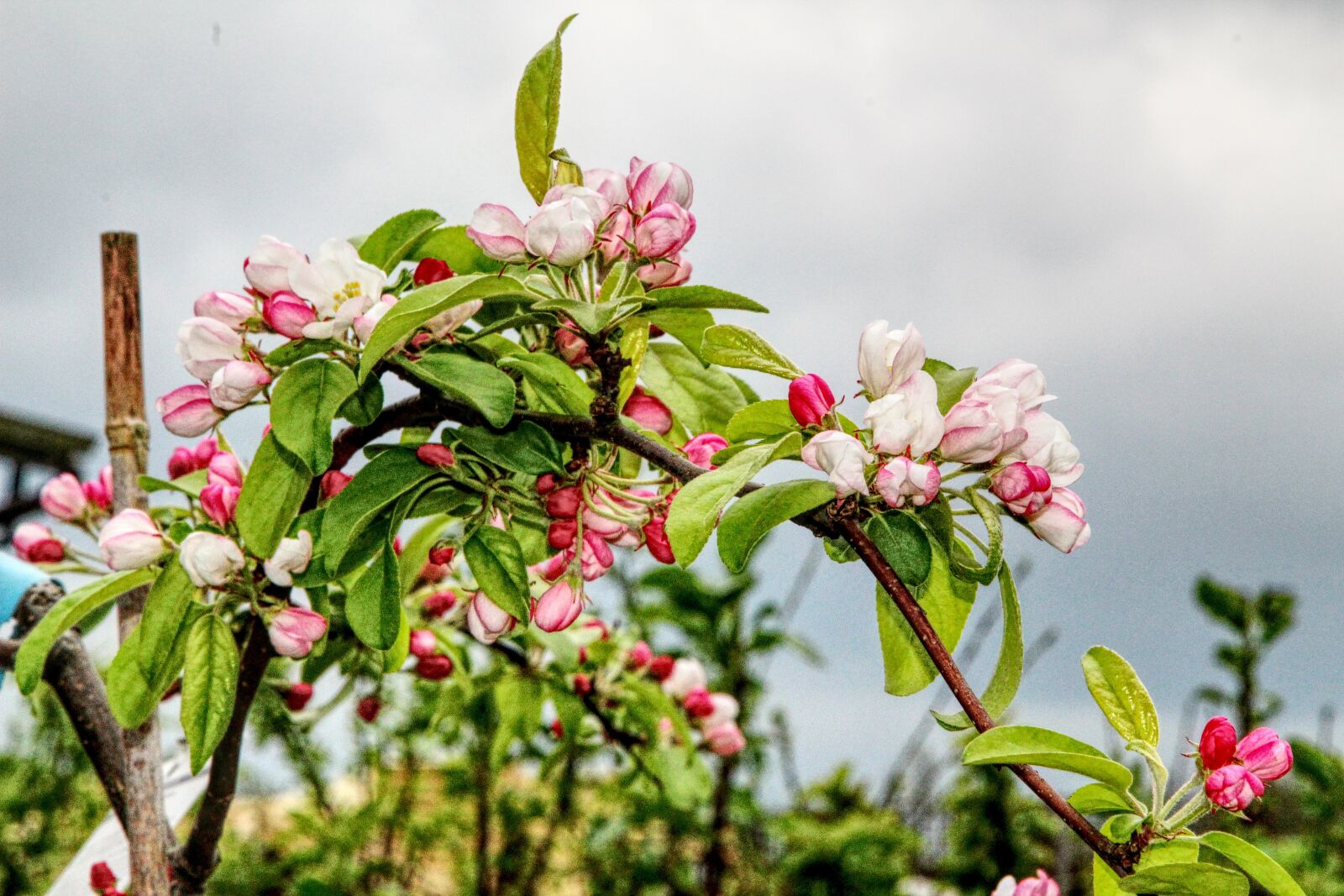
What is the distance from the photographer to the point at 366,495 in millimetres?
820

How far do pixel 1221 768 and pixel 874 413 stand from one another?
0.30 meters

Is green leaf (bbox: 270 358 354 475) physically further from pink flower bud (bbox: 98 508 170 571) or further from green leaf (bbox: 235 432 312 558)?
pink flower bud (bbox: 98 508 170 571)

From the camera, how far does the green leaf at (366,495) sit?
2.63 feet

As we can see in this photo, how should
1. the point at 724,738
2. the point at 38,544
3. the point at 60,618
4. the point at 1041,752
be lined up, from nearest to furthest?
the point at 1041,752 < the point at 60,618 < the point at 38,544 < the point at 724,738

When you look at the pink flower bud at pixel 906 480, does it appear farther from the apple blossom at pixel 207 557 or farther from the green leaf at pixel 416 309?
the apple blossom at pixel 207 557

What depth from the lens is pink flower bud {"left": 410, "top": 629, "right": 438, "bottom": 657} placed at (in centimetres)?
130

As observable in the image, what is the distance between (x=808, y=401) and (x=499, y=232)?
0.24 metres

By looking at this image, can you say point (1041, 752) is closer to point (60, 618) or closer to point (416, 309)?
point (416, 309)

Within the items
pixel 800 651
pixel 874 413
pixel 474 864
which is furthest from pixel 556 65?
pixel 474 864

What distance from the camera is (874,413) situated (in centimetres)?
72

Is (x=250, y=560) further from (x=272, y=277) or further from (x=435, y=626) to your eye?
(x=435, y=626)

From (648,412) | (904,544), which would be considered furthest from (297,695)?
(904,544)

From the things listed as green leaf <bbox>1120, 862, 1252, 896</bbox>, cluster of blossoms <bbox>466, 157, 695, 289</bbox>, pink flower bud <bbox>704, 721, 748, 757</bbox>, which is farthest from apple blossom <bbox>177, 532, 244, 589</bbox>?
pink flower bud <bbox>704, 721, 748, 757</bbox>

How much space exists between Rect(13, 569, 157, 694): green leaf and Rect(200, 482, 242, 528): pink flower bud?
0.35 ft
